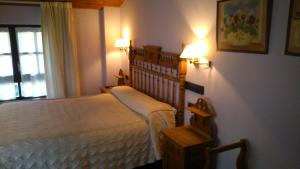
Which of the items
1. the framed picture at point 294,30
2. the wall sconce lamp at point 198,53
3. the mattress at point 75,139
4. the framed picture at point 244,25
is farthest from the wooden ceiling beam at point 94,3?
the framed picture at point 294,30

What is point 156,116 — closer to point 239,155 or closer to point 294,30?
point 239,155

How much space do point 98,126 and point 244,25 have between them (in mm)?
1713

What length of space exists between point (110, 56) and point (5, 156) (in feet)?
9.12

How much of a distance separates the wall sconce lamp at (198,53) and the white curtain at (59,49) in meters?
2.61

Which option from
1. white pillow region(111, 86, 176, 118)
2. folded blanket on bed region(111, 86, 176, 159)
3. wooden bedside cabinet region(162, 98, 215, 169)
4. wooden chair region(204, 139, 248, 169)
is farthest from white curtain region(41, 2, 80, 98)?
wooden chair region(204, 139, 248, 169)

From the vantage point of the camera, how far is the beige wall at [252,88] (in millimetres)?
1565

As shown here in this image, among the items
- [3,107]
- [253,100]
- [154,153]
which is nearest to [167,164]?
[154,153]

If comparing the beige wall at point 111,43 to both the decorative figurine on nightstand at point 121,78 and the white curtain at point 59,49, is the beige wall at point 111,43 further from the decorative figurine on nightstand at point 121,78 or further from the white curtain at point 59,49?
the white curtain at point 59,49

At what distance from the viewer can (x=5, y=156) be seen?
79.4 inches

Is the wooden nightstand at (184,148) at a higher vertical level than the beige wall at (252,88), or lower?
lower

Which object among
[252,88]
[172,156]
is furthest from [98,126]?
[252,88]

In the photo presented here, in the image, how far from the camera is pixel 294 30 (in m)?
1.47

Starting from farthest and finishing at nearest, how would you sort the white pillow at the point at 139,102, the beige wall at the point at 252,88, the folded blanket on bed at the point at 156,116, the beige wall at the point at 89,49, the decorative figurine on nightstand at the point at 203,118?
the beige wall at the point at 89,49 → the white pillow at the point at 139,102 → the folded blanket on bed at the point at 156,116 → the decorative figurine on nightstand at the point at 203,118 → the beige wall at the point at 252,88

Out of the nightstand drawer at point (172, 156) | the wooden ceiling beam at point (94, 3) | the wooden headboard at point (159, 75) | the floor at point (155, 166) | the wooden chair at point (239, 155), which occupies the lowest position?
the floor at point (155, 166)
